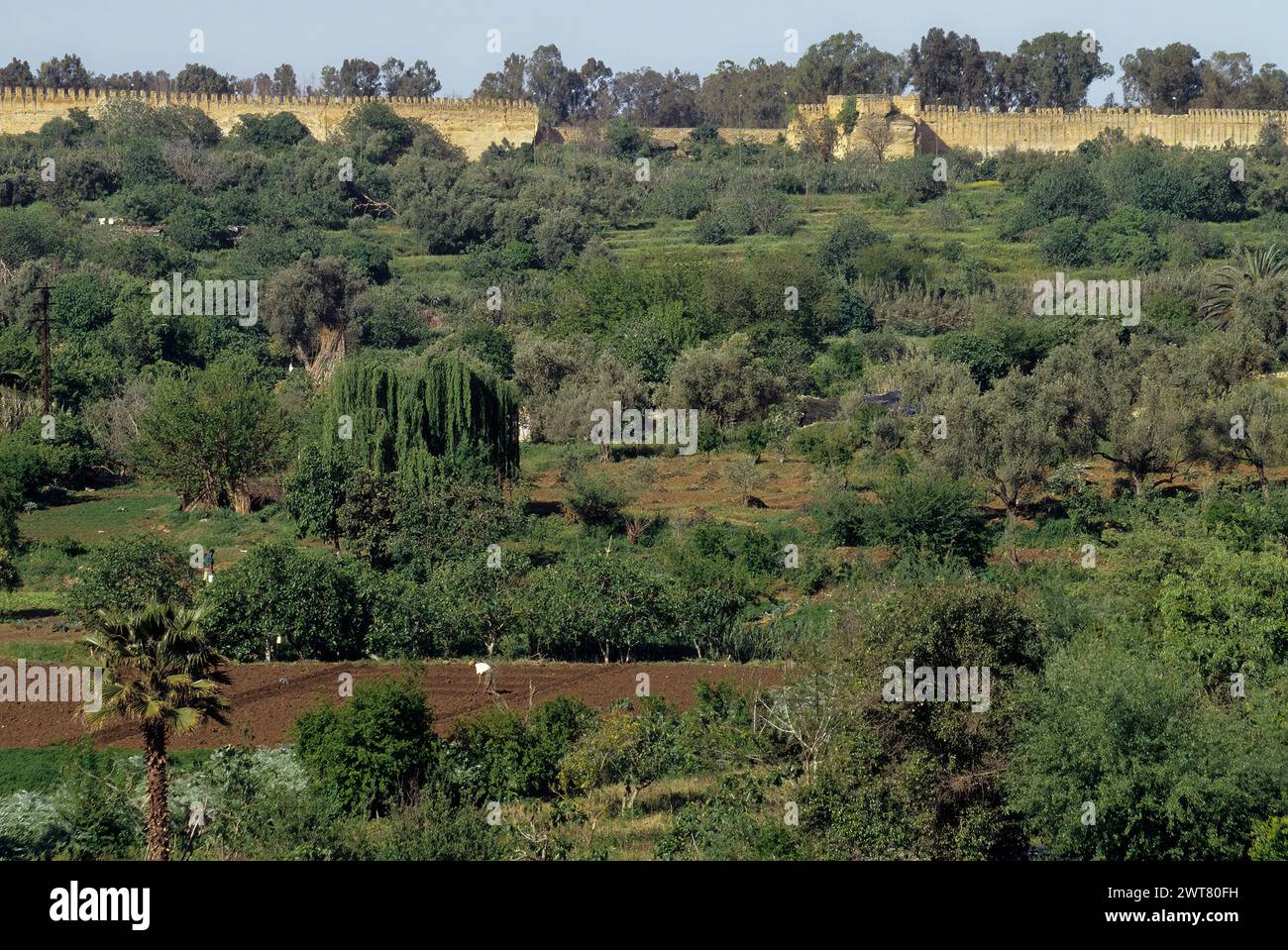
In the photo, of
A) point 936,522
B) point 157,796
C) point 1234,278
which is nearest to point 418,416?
point 936,522

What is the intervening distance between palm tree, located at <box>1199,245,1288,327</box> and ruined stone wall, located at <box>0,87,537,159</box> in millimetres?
32904

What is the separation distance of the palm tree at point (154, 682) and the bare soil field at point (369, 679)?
137 inches

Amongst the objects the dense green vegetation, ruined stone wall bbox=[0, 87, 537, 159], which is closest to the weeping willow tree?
the dense green vegetation

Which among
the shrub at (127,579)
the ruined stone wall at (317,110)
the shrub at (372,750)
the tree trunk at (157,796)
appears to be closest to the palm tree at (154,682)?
the tree trunk at (157,796)

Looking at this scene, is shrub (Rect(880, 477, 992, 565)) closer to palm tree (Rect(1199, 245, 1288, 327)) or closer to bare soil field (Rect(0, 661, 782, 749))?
bare soil field (Rect(0, 661, 782, 749))

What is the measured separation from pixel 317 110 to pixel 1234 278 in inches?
1548

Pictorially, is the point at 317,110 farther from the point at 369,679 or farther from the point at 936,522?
the point at 369,679

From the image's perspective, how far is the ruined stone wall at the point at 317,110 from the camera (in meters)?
72.9

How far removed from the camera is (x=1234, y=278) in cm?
4834

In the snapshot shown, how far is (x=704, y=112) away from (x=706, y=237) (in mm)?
39828

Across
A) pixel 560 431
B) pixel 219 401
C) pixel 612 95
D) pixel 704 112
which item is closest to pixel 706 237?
pixel 560 431

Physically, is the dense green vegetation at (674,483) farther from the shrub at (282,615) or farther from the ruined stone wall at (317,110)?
the ruined stone wall at (317,110)

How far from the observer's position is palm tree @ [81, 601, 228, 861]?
48.4 ft

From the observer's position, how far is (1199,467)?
1276 inches
